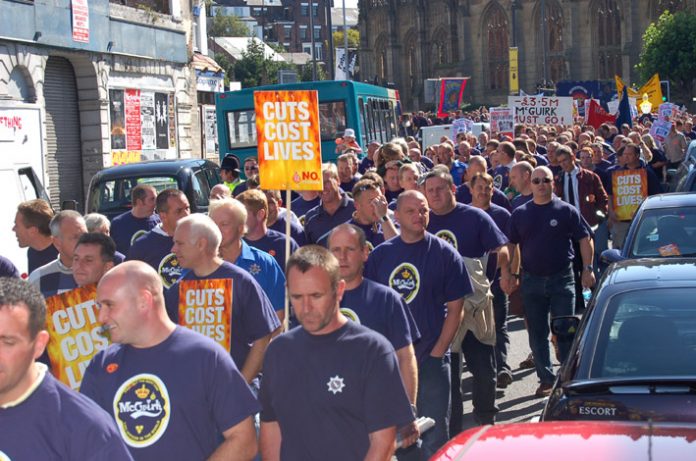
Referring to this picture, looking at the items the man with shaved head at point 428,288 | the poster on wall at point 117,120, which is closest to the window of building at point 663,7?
the poster on wall at point 117,120

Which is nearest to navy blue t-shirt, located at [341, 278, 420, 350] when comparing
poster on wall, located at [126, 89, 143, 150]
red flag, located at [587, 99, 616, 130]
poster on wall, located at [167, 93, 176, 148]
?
poster on wall, located at [126, 89, 143, 150]

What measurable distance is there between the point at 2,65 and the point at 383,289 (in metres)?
18.2

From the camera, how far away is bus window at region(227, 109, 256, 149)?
23359 mm

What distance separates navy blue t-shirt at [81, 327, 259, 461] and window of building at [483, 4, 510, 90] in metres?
90.9

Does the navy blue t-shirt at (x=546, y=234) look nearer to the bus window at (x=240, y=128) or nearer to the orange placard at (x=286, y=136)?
the orange placard at (x=286, y=136)

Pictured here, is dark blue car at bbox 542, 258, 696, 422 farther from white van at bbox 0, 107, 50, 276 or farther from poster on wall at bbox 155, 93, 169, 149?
poster on wall at bbox 155, 93, 169, 149

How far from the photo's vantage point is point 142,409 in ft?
14.0

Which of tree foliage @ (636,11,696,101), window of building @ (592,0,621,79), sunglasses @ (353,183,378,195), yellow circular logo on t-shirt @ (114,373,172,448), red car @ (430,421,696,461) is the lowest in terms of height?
yellow circular logo on t-shirt @ (114,373,172,448)

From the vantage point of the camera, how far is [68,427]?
10.8ft

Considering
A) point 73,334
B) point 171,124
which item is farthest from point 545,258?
point 171,124

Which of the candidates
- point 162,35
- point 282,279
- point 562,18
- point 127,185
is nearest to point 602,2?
point 562,18

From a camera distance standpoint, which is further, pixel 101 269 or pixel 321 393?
pixel 101 269

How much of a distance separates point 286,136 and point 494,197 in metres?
3.22

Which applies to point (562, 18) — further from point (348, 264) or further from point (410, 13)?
point (348, 264)
